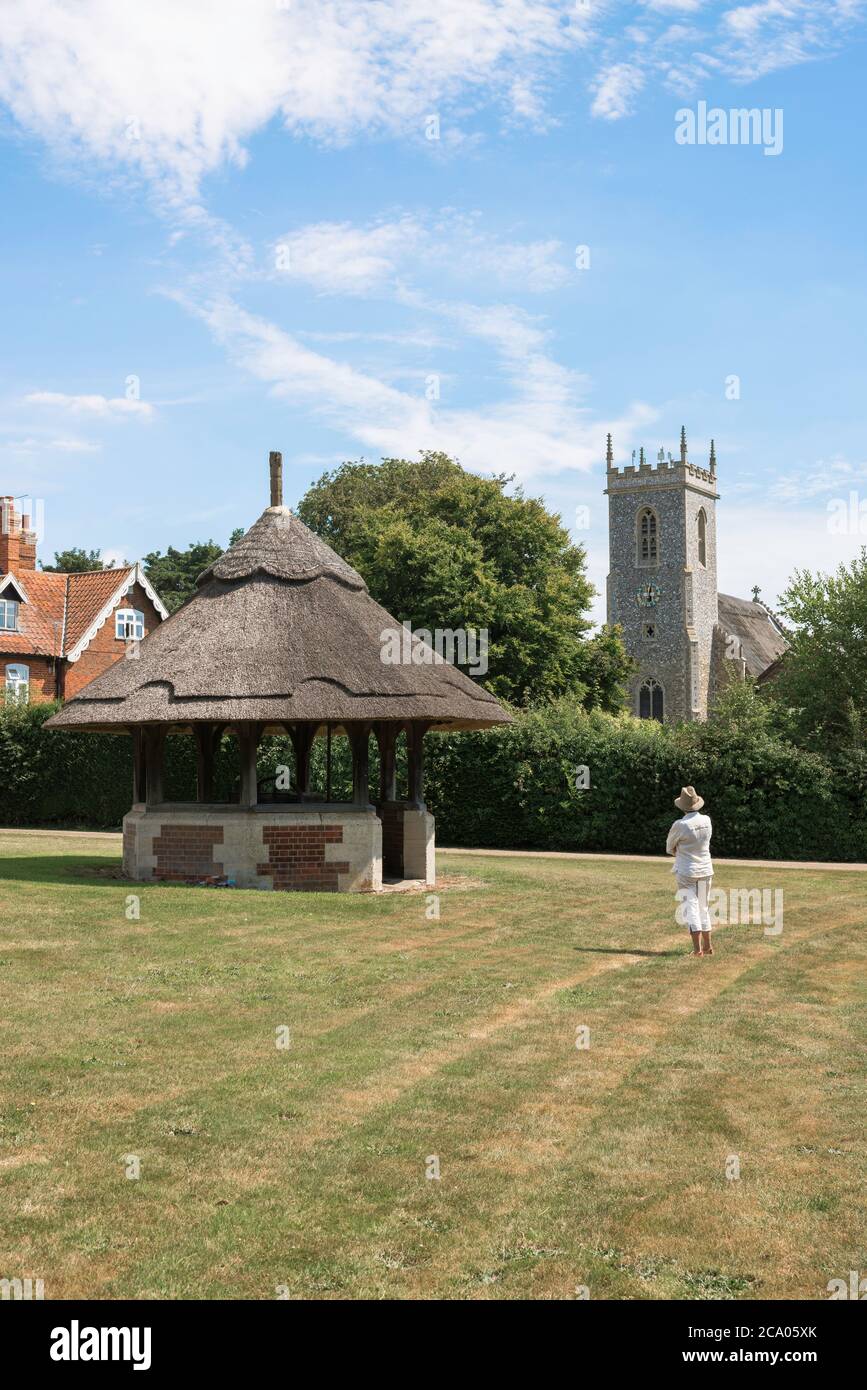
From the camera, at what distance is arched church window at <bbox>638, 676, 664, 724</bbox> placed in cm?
8569

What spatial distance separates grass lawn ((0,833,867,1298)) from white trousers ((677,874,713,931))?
17.6 inches

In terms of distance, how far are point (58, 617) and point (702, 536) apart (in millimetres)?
53554

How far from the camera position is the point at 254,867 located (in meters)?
18.7

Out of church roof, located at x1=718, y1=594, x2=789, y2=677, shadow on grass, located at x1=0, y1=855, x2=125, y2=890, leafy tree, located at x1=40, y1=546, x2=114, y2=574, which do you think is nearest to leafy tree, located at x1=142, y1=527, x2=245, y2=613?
leafy tree, located at x1=40, y1=546, x2=114, y2=574

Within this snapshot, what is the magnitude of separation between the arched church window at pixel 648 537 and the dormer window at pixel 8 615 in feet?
167

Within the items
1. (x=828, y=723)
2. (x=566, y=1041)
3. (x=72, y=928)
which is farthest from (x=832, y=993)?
(x=828, y=723)

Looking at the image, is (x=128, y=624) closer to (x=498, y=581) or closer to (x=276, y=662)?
(x=498, y=581)

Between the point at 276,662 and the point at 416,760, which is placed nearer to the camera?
the point at 276,662

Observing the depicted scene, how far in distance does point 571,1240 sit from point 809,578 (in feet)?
137

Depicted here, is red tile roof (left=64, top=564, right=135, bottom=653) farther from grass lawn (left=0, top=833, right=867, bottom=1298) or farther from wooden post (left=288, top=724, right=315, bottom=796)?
grass lawn (left=0, top=833, right=867, bottom=1298)

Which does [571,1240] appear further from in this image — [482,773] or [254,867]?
[482,773]

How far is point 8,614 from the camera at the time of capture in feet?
154

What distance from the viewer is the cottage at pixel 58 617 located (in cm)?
4647

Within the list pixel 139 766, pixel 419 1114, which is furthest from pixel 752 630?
pixel 419 1114
